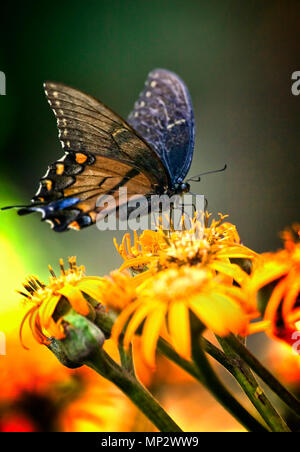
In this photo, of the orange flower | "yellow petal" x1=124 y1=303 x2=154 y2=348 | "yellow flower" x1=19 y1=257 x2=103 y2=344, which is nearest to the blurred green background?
the orange flower

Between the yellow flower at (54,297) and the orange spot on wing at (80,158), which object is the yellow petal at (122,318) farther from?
the orange spot on wing at (80,158)

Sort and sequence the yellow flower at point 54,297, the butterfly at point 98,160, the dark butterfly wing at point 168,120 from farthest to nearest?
the dark butterfly wing at point 168,120 < the butterfly at point 98,160 < the yellow flower at point 54,297

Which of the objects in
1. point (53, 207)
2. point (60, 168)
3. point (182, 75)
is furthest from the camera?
point (182, 75)

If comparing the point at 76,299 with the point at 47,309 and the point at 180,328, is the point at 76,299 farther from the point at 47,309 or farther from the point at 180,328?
the point at 180,328

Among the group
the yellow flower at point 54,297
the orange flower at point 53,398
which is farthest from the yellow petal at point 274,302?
the orange flower at point 53,398

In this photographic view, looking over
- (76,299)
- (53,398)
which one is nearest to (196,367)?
(76,299)

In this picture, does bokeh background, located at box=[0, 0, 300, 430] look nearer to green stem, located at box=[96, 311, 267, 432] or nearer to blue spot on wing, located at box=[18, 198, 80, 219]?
blue spot on wing, located at box=[18, 198, 80, 219]
